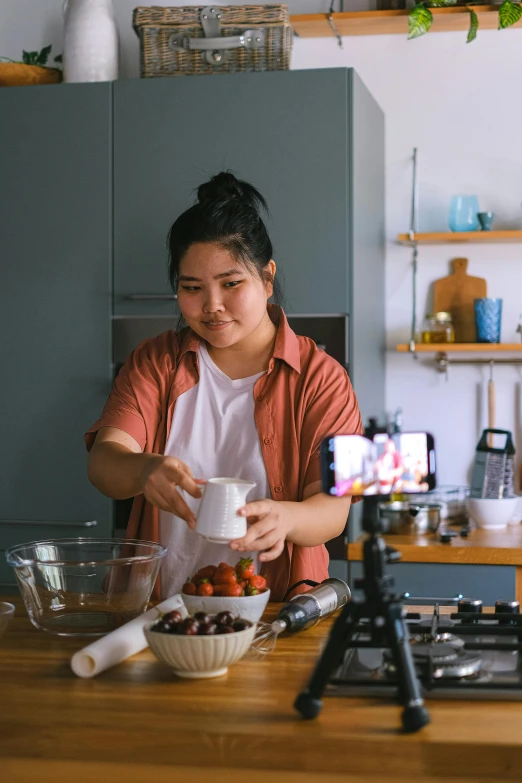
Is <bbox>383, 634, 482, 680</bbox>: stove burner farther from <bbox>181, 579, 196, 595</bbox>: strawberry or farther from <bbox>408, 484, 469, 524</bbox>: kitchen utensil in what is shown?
<bbox>408, 484, 469, 524</bbox>: kitchen utensil

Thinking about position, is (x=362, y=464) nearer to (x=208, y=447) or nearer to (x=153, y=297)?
(x=208, y=447)

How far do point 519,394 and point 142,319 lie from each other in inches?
52.9

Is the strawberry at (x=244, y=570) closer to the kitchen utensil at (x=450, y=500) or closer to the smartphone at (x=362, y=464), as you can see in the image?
the smartphone at (x=362, y=464)

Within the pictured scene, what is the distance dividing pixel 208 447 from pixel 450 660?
2.75ft

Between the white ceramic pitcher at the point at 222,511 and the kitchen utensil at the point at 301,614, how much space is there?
18 centimetres

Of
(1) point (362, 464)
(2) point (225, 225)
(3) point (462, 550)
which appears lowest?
(3) point (462, 550)

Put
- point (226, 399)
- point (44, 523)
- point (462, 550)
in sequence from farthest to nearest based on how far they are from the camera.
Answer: point (44, 523)
point (462, 550)
point (226, 399)

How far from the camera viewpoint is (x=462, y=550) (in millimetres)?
2660

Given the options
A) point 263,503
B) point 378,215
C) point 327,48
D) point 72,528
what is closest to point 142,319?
point 72,528

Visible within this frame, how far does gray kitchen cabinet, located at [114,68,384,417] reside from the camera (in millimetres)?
2807

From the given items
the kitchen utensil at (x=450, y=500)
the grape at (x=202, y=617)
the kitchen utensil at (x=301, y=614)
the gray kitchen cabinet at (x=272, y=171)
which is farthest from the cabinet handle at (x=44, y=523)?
the grape at (x=202, y=617)

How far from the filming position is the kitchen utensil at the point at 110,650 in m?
1.22

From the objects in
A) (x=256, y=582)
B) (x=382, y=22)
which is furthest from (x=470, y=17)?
(x=256, y=582)

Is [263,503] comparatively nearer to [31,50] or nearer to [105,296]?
[105,296]
